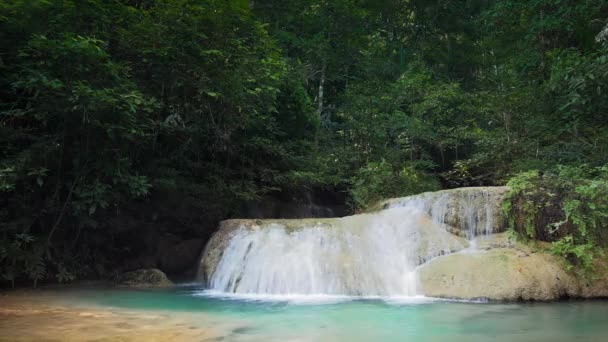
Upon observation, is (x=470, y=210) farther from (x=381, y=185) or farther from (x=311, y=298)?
(x=381, y=185)

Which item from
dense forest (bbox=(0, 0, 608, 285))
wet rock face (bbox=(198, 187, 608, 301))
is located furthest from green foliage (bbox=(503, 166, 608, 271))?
wet rock face (bbox=(198, 187, 608, 301))

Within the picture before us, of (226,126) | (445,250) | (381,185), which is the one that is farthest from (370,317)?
(381,185)

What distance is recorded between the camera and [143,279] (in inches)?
391

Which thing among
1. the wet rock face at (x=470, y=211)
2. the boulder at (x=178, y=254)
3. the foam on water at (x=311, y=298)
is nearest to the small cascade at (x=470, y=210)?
the wet rock face at (x=470, y=211)

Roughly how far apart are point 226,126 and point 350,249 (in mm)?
4223

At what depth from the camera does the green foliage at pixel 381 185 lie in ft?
43.6

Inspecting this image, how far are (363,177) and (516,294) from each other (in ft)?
21.9

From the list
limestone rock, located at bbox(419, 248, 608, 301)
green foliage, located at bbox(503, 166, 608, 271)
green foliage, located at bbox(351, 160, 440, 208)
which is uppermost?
green foliage, located at bbox(351, 160, 440, 208)

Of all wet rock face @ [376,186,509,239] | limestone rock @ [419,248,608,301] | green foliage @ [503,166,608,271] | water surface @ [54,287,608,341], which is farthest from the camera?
wet rock face @ [376,186,509,239]

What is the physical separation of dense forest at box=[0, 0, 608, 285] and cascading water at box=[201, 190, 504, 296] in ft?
3.92

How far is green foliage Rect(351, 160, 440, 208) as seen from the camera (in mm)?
13281

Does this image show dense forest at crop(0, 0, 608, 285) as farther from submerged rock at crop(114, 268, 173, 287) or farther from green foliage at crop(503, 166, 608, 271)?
submerged rock at crop(114, 268, 173, 287)

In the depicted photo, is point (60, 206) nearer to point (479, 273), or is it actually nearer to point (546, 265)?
point (479, 273)

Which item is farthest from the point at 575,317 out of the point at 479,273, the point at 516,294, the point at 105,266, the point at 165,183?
the point at 105,266
